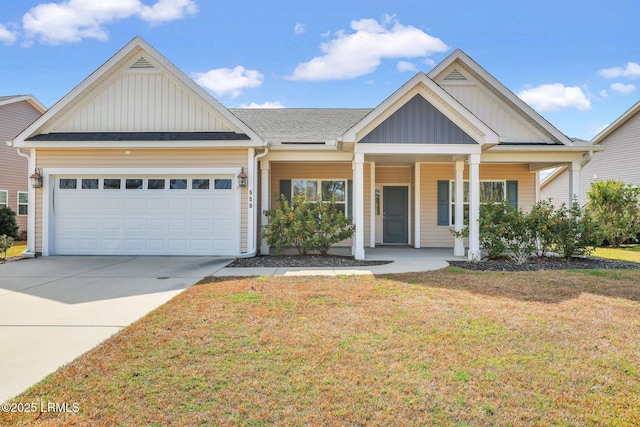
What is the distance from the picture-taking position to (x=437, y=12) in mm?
12180

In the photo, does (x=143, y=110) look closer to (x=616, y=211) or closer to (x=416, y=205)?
(x=416, y=205)

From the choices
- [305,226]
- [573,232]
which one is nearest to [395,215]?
[305,226]

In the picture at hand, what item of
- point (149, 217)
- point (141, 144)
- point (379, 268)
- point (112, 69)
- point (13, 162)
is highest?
point (112, 69)

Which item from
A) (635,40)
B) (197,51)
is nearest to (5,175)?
(197,51)

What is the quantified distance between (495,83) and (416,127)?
13.1 ft

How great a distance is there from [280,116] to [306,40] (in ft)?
12.1

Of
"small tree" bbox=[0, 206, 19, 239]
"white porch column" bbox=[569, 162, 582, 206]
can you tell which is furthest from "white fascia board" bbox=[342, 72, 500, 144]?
"small tree" bbox=[0, 206, 19, 239]

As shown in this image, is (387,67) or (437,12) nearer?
(437,12)

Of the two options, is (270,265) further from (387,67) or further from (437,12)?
(387,67)

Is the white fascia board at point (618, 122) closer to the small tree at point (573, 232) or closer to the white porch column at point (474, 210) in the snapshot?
the small tree at point (573, 232)

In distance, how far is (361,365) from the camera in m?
3.16

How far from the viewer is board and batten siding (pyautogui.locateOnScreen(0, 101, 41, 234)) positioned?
53.7ft

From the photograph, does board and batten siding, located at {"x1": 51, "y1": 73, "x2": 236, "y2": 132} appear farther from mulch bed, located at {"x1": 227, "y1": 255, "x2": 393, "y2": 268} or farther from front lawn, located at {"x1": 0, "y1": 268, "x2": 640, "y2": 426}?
front lawn, located at {"x1": 0, "y1": 268, "x2": 640, "y2": 426}

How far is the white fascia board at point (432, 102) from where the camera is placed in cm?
883
